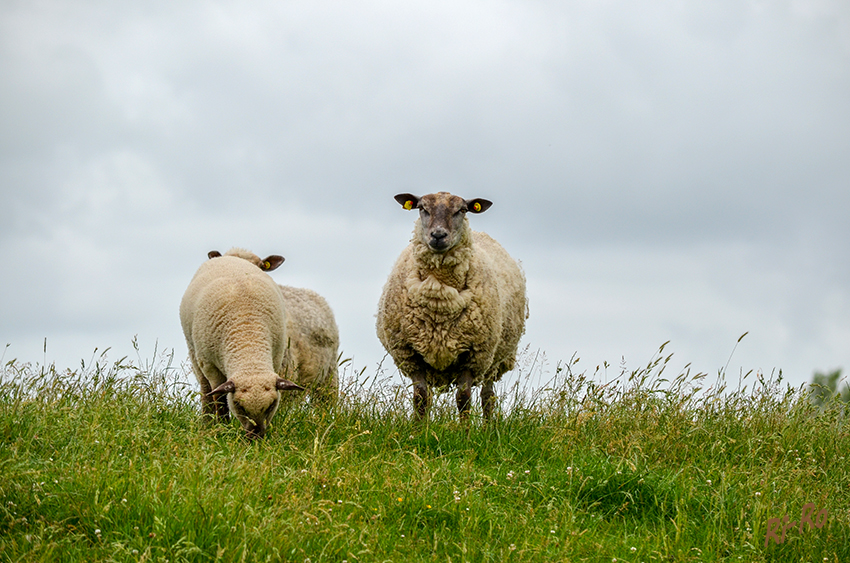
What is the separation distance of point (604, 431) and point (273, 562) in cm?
369

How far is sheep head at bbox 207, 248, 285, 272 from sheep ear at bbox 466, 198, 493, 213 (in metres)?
2.31

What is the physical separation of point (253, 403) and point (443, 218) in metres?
2.90

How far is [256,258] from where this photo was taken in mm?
8992

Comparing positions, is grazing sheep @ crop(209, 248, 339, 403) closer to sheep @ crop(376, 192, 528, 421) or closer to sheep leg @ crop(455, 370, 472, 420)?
sheep @ crop(376, 192, 528, 421)

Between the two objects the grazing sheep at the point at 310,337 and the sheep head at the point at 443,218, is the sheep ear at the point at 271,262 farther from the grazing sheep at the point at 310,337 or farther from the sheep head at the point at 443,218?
the sheep head at the point at 443,218

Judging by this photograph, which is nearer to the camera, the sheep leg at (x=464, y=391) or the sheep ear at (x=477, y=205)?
the sheep leg at (x=464, y=391)

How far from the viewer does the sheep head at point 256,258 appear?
8.92 meters

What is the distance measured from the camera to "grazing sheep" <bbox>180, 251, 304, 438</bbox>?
255 inches

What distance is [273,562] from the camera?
152 inches
